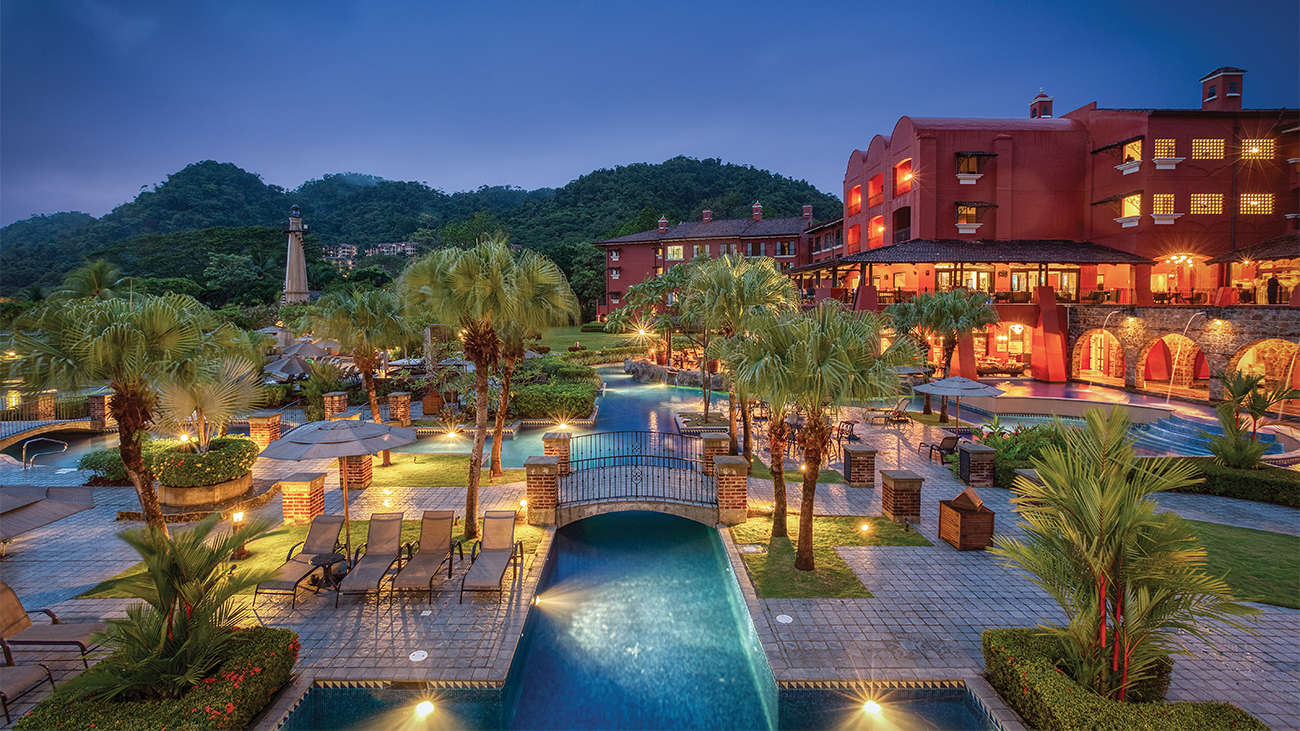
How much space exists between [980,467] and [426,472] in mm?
14186

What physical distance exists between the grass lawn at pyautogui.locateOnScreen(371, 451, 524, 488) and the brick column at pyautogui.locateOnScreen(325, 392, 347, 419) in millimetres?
4471

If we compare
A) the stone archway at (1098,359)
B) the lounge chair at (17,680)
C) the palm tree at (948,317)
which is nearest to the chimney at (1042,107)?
the stone archway at (1098,359)

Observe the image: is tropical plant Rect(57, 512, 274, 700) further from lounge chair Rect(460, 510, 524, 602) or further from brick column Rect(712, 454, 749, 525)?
brick column Rect(712, 454, 749, 525)

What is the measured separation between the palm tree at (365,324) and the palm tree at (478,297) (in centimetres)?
814

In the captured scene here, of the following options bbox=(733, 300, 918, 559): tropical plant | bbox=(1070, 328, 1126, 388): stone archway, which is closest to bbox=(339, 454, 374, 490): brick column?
bbox=(733, 300, 918, 559): tropical plant

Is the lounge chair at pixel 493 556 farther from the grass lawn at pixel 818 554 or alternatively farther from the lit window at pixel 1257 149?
the lit window at pixel 1257 149

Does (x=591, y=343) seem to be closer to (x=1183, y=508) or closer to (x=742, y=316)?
(x=742, y=316)

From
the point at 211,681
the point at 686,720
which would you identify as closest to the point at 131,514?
the point at 211,681

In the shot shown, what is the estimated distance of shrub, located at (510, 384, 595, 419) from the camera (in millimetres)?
20797

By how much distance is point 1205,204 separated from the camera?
28.1 metres

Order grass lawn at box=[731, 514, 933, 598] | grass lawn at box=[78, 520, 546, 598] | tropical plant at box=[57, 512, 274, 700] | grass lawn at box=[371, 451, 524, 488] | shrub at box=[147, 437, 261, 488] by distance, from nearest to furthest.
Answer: tropical plant at box=[57, 512, 274, 700] → grass lawn at box=[731, 514, 933, 598] → grass lawn at box=[78, 520, 546, 598] → shrub at box=[147, 437, 261, 488] → grass lawn at box=[371, 451, 524, 488]

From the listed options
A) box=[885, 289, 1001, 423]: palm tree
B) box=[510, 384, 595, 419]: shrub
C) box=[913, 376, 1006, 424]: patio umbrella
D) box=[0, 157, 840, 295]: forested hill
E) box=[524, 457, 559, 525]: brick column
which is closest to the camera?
box=[524, 457, 559, 525]: brick column

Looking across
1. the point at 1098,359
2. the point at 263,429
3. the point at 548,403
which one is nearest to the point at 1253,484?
the point at 548,403

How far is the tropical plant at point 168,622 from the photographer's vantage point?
16.0 feet
